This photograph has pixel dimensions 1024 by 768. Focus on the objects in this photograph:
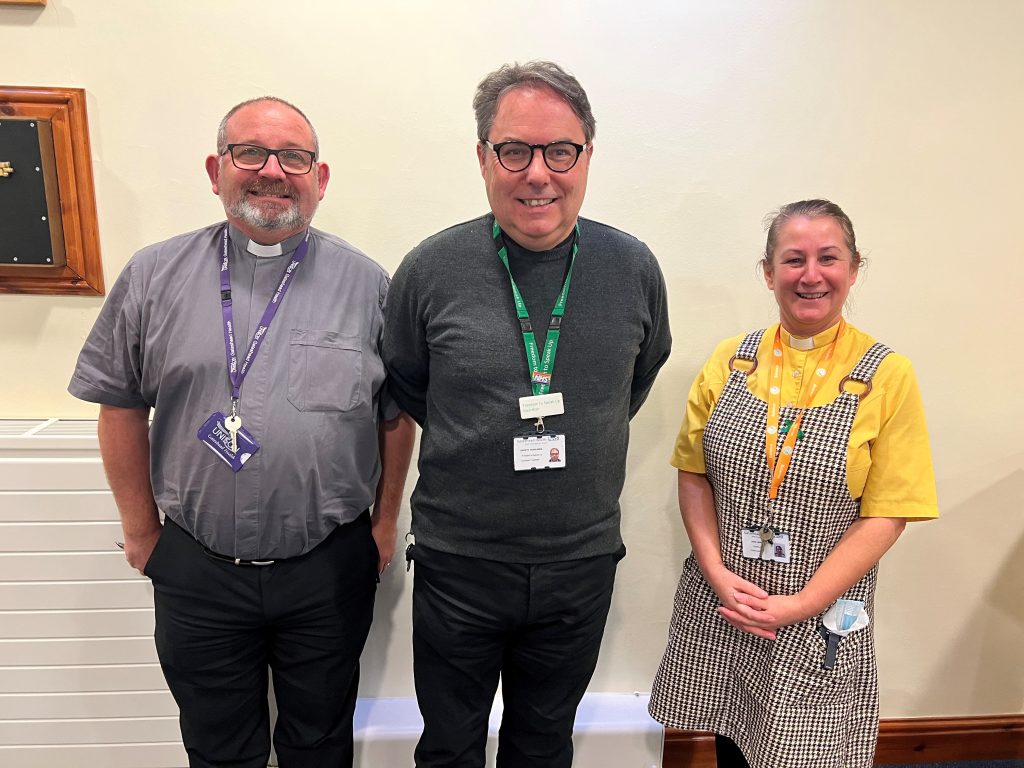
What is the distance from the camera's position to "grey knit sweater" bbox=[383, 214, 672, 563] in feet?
4.29

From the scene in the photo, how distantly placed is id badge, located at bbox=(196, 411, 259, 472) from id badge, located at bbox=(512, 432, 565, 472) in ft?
1.81

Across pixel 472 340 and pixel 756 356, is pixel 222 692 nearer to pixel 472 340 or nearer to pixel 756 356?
pixel 472 340

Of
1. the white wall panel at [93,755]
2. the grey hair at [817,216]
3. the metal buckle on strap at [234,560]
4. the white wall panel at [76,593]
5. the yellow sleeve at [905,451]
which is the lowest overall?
the white wall panel at [93,755]

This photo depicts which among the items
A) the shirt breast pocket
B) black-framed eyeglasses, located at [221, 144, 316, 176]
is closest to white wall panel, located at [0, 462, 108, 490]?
the shirt breast pocket

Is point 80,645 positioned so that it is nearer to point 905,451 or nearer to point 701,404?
point 701,404

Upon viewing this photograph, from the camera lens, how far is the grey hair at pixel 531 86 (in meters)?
1.24

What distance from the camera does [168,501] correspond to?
4.74 feet

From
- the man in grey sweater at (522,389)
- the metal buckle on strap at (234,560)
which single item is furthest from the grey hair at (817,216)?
the metal buckle on strap at (234,560)

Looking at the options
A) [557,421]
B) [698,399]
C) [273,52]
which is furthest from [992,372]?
[273,52]

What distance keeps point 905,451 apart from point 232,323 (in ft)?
4.68

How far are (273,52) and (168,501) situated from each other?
1127 mm

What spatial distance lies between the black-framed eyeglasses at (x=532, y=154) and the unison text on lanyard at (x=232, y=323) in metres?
0.52

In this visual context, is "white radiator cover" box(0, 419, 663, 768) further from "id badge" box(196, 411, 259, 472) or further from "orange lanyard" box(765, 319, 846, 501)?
"orange lanyard" box(765, 319, 846, 501)

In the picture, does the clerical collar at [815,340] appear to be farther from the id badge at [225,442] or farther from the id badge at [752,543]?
the id badge at [225,442]
